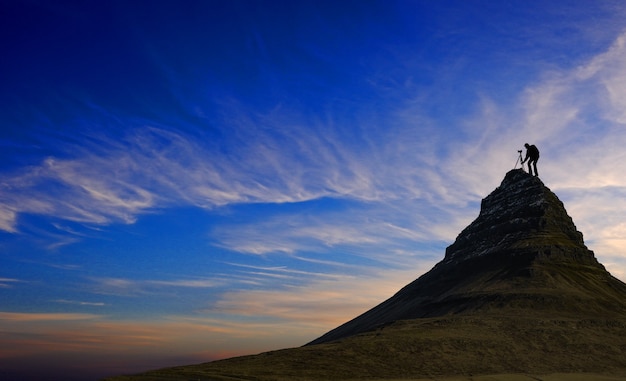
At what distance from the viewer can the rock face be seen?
284 ft

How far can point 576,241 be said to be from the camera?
11725cm

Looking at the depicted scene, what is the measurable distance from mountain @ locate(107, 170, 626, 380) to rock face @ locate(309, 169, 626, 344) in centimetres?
29

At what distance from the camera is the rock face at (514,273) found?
8662 cm

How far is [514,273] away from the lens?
101 m

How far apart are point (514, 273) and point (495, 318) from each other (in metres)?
27.0

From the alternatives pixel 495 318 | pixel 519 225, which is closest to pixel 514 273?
pixel 519 225

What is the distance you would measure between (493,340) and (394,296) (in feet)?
221

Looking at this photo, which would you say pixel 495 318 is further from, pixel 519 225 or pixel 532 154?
pixel 532 154

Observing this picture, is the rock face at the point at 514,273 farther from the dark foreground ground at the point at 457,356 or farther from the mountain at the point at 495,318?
the dark foreground ground at the point at 457,356

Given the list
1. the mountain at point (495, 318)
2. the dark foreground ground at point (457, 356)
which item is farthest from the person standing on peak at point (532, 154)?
the dark foreground ground at point (457, 356)

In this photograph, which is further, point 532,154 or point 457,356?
point 532,154

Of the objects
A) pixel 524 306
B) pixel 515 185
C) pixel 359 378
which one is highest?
pixel 515 185

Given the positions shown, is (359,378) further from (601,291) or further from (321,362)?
(601,291)

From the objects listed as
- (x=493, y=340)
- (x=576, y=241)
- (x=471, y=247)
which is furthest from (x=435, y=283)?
(x=493, y=340)
